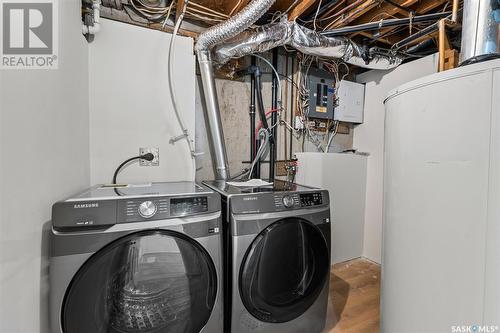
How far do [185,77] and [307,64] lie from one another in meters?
1.28

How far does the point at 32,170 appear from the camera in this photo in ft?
2.53

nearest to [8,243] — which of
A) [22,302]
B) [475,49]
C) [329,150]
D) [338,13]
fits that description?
[22,302]

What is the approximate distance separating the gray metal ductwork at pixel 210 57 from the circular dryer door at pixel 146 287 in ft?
2.81

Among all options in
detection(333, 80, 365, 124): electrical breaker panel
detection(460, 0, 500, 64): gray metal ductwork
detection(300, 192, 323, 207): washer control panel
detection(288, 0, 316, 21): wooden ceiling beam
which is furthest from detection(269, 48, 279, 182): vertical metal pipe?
detection(460, 0, 500, 64): gray metal ductwork

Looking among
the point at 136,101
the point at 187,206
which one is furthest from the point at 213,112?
the point at 187,206

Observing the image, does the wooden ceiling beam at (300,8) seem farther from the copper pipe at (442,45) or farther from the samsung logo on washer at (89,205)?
the samsung logo on washer at (89,205)

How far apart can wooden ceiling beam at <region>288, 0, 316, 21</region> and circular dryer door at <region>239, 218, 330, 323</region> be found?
1.48 metres

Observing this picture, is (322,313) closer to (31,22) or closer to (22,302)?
(22,302)

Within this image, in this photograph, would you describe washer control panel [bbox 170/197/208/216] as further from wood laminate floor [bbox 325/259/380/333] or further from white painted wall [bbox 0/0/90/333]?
wood laminate floor [bbox 325/259/380/333]

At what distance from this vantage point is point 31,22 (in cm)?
87

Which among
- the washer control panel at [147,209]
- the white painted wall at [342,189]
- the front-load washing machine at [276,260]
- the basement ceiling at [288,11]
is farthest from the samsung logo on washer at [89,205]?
the white painted wall at [342,189]

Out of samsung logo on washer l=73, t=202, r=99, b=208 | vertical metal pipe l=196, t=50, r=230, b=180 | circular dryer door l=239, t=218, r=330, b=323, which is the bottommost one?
circular dryer door l=239, t=218, r=330, b=323

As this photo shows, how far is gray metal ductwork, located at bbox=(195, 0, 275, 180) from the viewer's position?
1333mm

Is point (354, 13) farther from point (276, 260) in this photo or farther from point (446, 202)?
point (276, 260)
